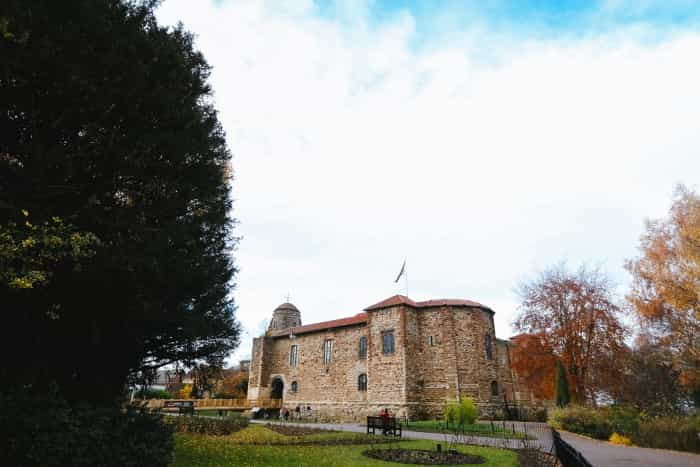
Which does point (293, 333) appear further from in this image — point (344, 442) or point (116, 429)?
point (116, 429)

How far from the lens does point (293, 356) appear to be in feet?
112

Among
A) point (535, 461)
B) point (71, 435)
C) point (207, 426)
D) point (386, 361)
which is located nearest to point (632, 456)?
point (535, 461)

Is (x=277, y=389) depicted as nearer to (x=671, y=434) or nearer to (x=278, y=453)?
(x=278, y=453)

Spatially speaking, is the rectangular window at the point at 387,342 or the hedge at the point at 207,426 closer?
the hedge at the point at 207,426

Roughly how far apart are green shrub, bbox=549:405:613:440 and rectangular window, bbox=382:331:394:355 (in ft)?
34.6

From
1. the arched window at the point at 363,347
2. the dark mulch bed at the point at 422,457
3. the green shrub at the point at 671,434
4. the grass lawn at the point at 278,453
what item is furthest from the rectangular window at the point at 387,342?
the dark mulch bed at the point at 422,457

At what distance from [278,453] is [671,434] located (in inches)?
472

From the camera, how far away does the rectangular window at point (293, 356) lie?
33.8 meters

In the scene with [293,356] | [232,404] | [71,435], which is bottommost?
[232,404]

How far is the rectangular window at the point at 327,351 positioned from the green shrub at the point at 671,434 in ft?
68.7

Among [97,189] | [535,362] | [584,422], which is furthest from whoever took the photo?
[535,362]

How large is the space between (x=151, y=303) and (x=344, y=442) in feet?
28.9

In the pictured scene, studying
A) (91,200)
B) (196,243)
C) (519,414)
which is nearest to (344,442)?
(196,243)

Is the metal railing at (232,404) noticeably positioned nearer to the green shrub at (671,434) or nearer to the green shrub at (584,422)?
the green shrub at (584,422)
